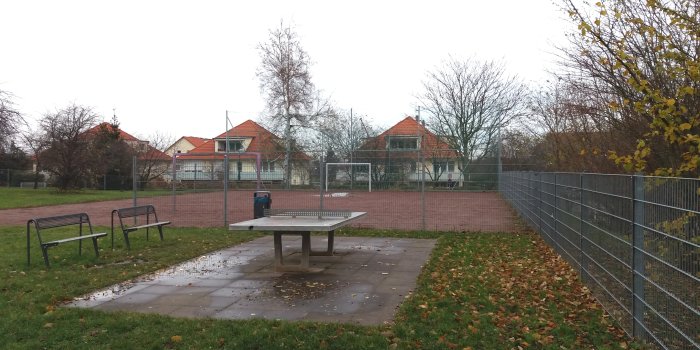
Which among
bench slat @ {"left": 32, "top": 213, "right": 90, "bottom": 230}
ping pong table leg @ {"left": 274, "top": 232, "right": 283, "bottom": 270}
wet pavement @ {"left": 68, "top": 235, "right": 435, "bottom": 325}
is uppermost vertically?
bench slat @ {"left": 32, "top": 213, "right": 90, "bottom": 230}

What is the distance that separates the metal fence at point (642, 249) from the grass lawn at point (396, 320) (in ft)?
0.93

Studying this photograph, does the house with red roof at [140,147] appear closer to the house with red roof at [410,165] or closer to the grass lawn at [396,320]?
the house with red roof at [410,165]

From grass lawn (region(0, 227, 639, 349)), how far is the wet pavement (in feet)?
1.01

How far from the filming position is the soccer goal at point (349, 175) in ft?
53.4

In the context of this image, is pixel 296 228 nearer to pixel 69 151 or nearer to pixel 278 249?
pixel 278 249

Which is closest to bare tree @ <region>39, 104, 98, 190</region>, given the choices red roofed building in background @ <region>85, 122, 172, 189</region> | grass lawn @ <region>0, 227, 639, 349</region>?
red roofed building in background @ <region>85, 122, 172, 189</region>

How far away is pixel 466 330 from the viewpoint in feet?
17.1

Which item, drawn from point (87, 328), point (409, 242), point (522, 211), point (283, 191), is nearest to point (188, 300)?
point (87, 328)

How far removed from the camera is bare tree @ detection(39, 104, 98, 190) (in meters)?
34.8

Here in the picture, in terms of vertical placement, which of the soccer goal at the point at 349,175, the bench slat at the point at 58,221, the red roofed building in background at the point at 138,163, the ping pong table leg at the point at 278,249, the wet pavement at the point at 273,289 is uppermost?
the red roofed building in background at the point at 138,163

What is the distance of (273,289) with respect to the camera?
718 centimetres

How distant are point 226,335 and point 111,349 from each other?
3.20 ft

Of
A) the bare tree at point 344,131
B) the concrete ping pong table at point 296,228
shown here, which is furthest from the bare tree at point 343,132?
the concrete ping pong table at point 296,228

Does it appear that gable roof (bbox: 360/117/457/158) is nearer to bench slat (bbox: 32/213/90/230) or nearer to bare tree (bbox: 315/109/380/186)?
bare tree (bbox: 315/109/380/186)
